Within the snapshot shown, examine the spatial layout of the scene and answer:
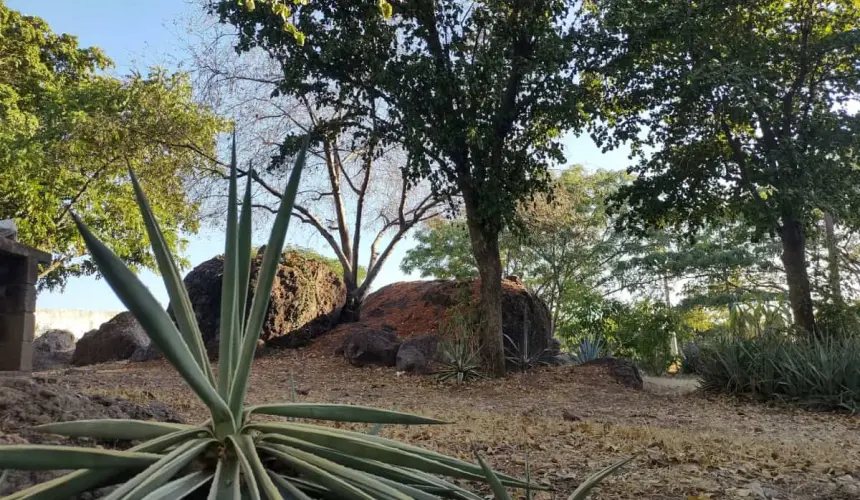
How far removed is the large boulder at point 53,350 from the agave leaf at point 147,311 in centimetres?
1568

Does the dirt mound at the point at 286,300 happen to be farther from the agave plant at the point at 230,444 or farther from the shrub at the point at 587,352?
the agave plant at the point at 230,444

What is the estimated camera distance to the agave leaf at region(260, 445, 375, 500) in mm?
1407

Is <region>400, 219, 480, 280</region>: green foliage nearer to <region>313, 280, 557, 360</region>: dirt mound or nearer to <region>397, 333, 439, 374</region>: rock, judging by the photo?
<region>313, 280, 557, 360</region>: dirt mound

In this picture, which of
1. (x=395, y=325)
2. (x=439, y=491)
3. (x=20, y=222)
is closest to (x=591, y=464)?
(x=439, y=491)

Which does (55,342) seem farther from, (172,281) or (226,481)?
(226,481)

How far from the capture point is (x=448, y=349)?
10.8m

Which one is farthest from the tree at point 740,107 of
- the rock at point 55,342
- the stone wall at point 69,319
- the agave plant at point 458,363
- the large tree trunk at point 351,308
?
the stone wall at point 69,319

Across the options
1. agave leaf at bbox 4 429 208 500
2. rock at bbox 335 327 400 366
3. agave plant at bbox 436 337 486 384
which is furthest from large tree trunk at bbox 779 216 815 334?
agave leaf at bbox 4 429 208 500

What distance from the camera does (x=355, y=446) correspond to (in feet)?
5.04

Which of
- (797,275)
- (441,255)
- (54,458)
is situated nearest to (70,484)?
(54,458)

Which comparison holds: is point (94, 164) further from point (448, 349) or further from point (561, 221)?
point (561, 221)

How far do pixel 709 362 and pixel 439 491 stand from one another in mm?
9484

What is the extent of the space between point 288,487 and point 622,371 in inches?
395

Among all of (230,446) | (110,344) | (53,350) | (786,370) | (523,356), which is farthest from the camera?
(53,350)
